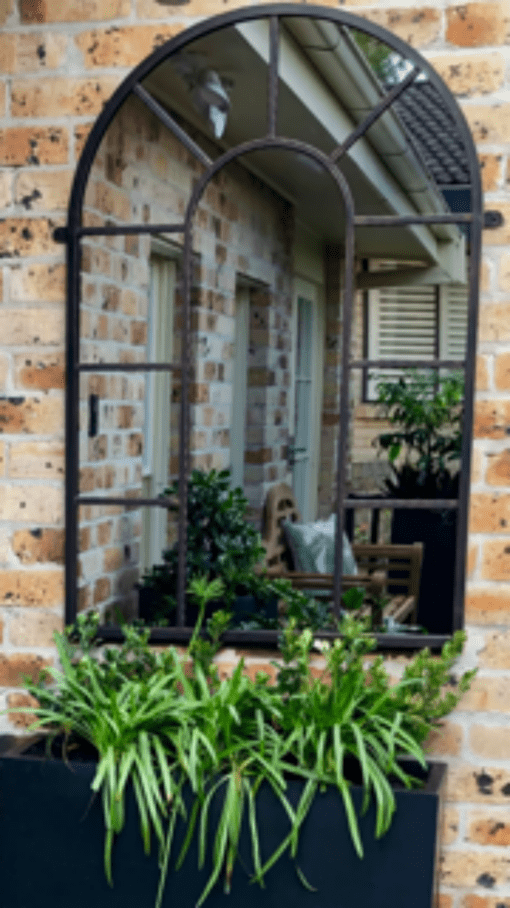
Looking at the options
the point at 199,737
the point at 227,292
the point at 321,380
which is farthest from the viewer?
the point at 321,380

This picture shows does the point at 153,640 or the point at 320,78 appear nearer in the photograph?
the point at 153,640

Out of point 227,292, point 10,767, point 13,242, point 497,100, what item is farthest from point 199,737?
point 227,292

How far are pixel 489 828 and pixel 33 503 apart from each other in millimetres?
1375

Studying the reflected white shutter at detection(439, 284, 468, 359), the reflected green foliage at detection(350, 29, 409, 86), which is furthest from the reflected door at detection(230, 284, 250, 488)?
the reflected white shutter at detection(439, 284, 468, 359)

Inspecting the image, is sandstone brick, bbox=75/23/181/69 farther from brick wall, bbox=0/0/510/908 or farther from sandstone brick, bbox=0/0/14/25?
sandstone brick, bbox=0/0/14/25

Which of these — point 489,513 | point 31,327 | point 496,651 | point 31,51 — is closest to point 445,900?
point 496,651

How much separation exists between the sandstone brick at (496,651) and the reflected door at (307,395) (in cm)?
427

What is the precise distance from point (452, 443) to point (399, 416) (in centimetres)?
44

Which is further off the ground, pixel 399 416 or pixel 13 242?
pixel 13 242

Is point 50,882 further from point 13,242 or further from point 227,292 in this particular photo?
point 227,292

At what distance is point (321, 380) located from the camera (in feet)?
25.6

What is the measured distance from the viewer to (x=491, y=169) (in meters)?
2.47

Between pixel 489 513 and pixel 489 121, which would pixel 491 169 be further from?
pixel 489 513

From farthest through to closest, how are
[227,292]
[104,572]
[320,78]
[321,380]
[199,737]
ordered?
[321,380] → [227,292] → [320,78] → [104,572] → [199,737]
